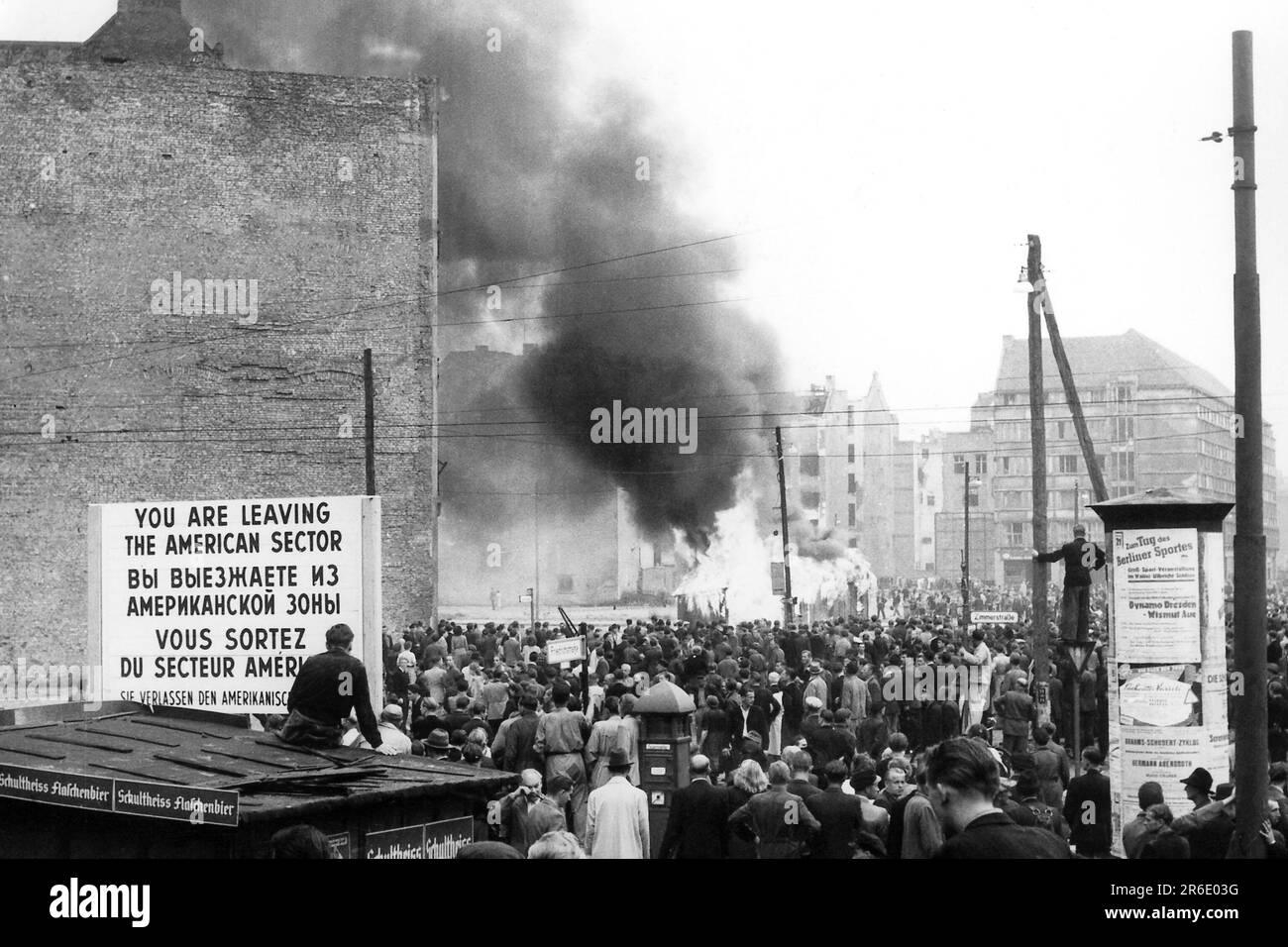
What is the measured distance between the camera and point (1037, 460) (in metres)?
19.4

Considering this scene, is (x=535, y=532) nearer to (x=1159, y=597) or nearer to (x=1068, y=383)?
(x=1068, y=383)

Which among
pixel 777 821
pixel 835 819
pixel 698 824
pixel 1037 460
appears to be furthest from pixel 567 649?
pixel 1037 460

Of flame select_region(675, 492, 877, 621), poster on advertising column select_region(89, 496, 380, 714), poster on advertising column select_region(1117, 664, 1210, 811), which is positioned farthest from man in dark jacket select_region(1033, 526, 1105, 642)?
flame select_region(675, 492, 877, 621)

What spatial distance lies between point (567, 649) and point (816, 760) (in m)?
3.68

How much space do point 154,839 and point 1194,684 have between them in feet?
24.1

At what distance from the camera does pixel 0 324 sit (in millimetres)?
31156

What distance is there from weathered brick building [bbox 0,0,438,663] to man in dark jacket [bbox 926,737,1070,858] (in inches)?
1071

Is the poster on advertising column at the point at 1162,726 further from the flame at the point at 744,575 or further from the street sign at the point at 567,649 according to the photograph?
the flame at the point at 744,575

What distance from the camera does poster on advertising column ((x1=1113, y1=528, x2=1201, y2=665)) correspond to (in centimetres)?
1042

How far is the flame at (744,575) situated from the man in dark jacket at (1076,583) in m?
27.3

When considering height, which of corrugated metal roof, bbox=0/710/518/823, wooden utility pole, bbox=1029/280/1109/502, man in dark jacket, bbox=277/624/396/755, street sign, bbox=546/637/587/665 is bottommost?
street sign, bbox=546/637/587/665

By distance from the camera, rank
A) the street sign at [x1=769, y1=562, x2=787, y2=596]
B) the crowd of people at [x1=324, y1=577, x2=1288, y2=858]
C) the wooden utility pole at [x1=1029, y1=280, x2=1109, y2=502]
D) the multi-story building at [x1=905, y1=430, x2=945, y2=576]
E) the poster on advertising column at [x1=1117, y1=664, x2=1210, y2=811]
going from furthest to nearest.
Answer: the multi-story building at [x1=905, y1=430, x2=945, y2=576], the street sign at [x1=769, y1=562, x2=787, y2=596], the wooden utility pole at [x1=1029, y1=280, x2=1109, y2=502], the poster on advertising column at [x1=1117, y1=664, x2=1210, y2=811], the crowd of people at [x1=324, y1=577, x2=1288, y2=858]

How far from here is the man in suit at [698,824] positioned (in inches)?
332

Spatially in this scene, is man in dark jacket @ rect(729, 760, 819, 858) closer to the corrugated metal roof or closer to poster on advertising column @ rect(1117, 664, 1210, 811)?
the corrugated metal roof
